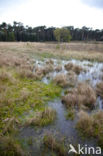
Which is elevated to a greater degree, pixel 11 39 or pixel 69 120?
pixel 11 39

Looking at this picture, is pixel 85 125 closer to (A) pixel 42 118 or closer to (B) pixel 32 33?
(A) pixel 42 118

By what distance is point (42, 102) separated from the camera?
142 inches

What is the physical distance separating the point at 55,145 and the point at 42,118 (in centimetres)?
88

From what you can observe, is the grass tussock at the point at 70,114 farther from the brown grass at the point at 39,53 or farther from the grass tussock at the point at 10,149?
the brown grass at the point at 39,53

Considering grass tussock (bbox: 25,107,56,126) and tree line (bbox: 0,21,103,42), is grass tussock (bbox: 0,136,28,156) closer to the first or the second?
grass tussock (bbox: 25,107,56,126)

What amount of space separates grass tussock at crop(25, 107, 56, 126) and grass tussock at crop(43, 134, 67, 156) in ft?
1.79

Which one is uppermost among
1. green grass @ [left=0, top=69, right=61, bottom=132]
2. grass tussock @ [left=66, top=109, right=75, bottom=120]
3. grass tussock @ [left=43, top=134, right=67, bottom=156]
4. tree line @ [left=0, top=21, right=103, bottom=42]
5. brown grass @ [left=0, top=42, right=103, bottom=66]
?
tree line @ [left=0, top=21, right=103, bottom=42]

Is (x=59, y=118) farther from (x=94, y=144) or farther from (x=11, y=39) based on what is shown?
(x=11, y=39)

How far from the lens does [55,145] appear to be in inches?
80.0

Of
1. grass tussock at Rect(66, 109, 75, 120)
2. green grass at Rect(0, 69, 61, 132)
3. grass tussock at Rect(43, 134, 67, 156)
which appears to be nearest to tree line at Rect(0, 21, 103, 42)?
green grass at Rect(0, 69, 61, 132)

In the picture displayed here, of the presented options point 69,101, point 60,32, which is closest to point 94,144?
point 69,101

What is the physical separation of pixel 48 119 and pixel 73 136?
2.60 feet

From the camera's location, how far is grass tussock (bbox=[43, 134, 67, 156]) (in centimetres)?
193

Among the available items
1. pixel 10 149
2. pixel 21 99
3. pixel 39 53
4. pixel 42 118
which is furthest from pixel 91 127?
pixel 39 53
